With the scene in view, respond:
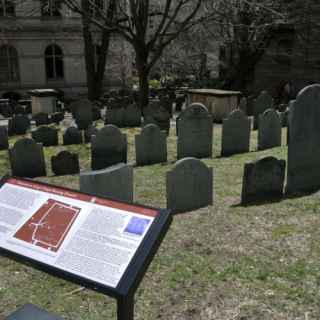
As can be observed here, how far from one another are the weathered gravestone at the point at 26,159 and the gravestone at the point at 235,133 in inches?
159

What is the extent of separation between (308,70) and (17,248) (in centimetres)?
2830

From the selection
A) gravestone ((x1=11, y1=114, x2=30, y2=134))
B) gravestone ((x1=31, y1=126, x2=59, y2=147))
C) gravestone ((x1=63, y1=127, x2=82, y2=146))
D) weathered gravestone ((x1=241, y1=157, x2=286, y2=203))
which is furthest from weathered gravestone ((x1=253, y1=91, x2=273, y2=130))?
weathered gravestone ((x1=241, y1=157, x2=286, y2=203))

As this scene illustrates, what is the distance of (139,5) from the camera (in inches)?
632

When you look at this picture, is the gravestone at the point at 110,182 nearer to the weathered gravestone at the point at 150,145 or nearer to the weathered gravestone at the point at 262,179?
the weathered gravestone at the point at 262,179

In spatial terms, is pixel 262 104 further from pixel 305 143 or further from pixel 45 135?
pixel 305 143

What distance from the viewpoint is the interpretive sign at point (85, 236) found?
241 cm

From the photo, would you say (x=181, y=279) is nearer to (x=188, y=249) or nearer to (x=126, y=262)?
(x=188, y=249)

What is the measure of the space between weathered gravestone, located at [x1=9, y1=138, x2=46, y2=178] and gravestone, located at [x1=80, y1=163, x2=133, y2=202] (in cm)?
319

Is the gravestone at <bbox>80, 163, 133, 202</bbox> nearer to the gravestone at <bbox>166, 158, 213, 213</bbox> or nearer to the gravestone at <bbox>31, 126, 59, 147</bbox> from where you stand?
the gravestone at <bbox>166, 158, 213, 213</bbox>

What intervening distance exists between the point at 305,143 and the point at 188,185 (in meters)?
1.81

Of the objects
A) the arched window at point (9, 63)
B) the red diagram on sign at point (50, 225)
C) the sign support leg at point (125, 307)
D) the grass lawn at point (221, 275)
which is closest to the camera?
the sign support leg at point (125, 307)

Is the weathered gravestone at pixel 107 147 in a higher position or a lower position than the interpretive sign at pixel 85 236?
lower

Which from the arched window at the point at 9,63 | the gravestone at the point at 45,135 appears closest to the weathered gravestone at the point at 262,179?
the gravestone at the point at 45,135

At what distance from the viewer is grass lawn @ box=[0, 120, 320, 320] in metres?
3.55
